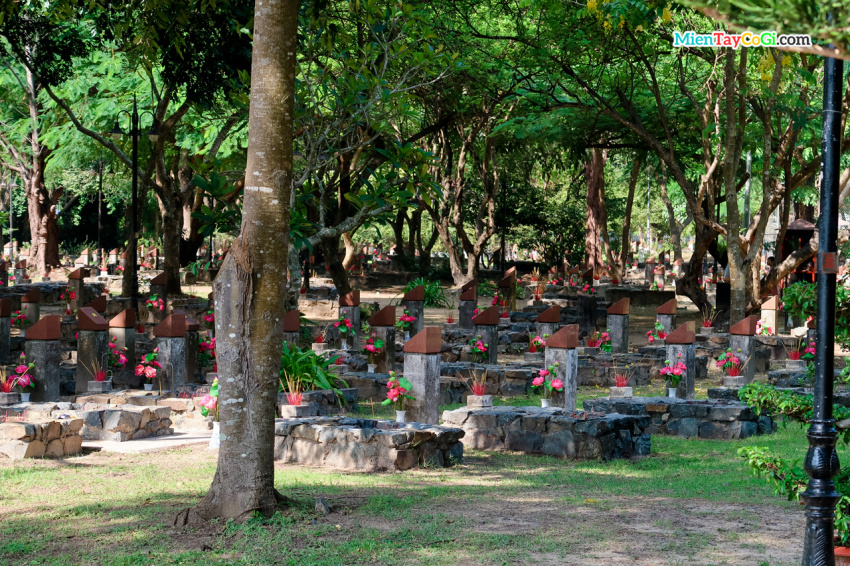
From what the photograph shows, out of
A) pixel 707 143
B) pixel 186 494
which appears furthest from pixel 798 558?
pixel 707 143

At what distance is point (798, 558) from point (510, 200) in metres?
30.6

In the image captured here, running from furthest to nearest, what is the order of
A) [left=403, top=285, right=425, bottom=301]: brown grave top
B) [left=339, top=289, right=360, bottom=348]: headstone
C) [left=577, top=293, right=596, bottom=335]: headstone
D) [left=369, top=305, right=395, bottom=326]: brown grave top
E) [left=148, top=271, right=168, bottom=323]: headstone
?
1. [left=577, top=293, right=596, bottom=335]: headstone
2. [left=148, top=271, right=168, bottom=323]: headstone
3. [left=403, top=285, right=425, bottom=301]: brown grave top
4. [left=339, top=289, right=360, bottom=348]: headstone
5. [left=369, top=305, right=395, bottom=326]: brown grave top

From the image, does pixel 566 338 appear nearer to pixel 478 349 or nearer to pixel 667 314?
pixel 478 349

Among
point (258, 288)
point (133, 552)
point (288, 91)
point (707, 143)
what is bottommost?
point (133, 552)

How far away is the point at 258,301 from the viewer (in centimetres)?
692

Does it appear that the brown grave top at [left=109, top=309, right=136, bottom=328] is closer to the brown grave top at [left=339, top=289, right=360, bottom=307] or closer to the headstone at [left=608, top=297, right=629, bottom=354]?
the brown grave top at [left=339, top=289, right=360, bottom=307]

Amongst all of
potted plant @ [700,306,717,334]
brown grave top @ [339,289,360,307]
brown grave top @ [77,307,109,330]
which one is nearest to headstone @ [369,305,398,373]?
brown grave top @ [339,289,360,307]

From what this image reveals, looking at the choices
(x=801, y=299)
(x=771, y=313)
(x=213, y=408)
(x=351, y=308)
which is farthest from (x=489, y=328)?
(x=801, y=299)

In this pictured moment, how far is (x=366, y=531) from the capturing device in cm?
666

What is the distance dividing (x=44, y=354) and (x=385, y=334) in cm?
550

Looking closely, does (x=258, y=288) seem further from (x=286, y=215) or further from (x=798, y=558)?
(x=798, y=558)

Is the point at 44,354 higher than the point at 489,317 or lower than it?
lower

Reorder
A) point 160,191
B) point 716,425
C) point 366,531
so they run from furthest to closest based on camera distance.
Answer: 1. point 160,191
2. point 716,425
3. point 366,531

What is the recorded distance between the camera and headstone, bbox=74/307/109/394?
13.8 m
